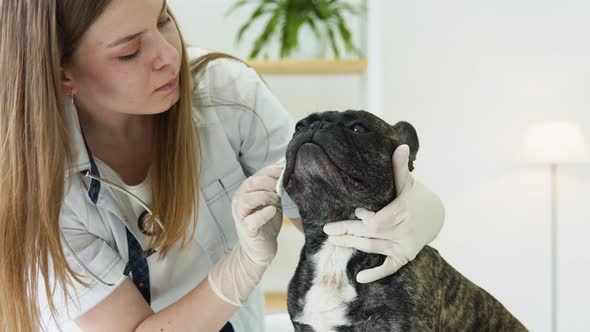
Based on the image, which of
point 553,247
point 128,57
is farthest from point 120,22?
point 553,247

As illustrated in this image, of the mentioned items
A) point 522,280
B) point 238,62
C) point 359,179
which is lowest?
point 522,280

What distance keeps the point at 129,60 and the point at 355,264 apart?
60cm

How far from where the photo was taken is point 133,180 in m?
1.53

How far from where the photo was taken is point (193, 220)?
4.99ft

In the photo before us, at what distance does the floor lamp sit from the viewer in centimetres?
265

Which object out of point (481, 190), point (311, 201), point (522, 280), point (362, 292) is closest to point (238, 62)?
point (311, 201)

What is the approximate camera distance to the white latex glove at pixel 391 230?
1036 mm

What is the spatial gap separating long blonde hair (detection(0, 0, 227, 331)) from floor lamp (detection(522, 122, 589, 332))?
1781 millimetres

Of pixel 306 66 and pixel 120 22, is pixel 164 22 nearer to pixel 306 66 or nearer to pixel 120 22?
pixel 120 22

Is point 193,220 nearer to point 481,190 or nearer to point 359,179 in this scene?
point 359,179

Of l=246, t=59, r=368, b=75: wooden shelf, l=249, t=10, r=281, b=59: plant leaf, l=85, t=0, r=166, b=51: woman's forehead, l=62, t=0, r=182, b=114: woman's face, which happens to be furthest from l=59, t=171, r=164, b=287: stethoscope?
l=249, t=10, r=281, b=59: plant leaf

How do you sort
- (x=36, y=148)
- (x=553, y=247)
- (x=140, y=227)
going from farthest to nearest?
(x=553, y=247), (x=140, y=227), (x=36, y=148)

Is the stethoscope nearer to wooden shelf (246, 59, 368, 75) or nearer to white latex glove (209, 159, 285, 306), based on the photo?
white latex glove (209, 159, 285, 306)

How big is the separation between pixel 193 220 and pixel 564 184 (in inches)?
76.3
